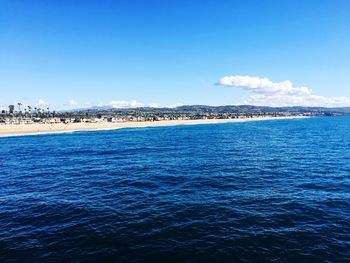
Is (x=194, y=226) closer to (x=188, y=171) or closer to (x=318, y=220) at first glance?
(x=318, y=220)

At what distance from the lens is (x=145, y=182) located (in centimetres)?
3925

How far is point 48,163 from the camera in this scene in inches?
2205

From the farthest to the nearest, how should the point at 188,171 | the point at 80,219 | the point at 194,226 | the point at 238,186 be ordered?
the point at 188,171
the point at 238,186
the point at 80,219
the point at 194,226

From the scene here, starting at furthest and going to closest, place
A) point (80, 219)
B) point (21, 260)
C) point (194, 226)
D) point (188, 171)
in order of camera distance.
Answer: point (188, 171), point (80, 219), point (194, 226), point (21, 260)

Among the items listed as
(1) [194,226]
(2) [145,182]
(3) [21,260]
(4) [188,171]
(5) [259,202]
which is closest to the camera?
(3) [21,260]

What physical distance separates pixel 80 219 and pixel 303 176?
32.1 m

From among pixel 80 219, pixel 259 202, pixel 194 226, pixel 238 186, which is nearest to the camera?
pixel 194 226

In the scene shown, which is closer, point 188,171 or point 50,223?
point 50,223

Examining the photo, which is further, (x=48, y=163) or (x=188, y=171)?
(x=48, y=163)

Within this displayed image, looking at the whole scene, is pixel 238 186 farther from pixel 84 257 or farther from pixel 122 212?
pixel 84 257

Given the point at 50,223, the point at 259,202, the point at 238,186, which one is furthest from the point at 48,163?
the point at 259,202

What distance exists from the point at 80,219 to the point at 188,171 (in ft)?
75.4

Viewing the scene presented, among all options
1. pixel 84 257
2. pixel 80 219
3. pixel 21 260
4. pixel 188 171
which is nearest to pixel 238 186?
pixel 188 171

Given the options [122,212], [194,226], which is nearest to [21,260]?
[122,212]
